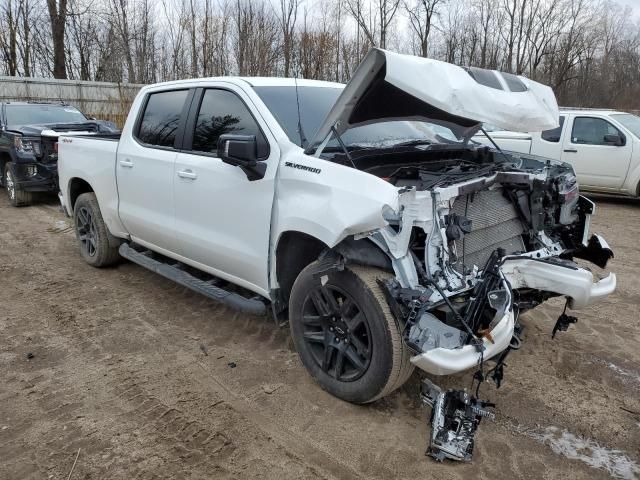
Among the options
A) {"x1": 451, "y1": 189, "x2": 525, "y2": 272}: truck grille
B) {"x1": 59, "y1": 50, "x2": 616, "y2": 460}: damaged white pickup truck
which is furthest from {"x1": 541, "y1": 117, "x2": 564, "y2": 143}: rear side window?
{"x1": 451, "y1": 189, "x2": 525, "y2": 272}: truck grille

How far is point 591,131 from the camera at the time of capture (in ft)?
32.4

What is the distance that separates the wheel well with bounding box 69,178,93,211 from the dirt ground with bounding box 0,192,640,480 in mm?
1573

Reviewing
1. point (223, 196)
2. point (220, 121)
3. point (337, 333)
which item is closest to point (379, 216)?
point (337, 333)

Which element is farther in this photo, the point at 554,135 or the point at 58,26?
the point at 58,26

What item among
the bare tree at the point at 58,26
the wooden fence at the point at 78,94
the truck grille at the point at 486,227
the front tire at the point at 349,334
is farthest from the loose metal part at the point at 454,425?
the bare tree at the point at 58,26

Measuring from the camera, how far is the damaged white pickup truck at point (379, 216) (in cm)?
279

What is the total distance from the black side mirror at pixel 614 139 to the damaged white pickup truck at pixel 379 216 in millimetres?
Result: 6714

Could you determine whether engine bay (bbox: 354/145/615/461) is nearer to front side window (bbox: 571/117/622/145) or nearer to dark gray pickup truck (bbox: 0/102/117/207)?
front side window (bbox: 571/117/622/145)

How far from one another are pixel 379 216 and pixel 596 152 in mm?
8735

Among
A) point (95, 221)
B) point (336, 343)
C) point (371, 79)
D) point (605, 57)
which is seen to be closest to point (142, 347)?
point (336, 343)

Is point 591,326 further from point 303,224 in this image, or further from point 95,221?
point 95,221

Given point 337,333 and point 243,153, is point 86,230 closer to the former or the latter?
point 243,153

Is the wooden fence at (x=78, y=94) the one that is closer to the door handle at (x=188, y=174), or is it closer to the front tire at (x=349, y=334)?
the door handle at (x=188, y=174)

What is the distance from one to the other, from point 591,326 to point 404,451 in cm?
247
